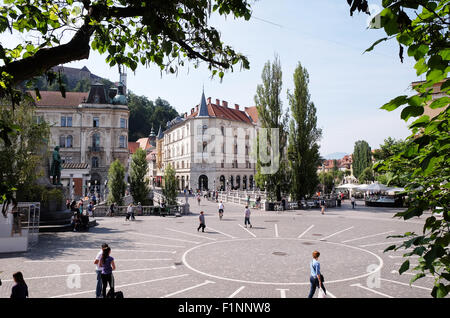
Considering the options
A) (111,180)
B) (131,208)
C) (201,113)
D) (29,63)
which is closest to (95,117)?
(201,113)

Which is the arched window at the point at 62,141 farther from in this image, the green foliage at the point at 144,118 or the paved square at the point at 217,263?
the green foliage at the point at 144,118

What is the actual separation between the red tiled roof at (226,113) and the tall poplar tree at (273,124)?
30.8 metres

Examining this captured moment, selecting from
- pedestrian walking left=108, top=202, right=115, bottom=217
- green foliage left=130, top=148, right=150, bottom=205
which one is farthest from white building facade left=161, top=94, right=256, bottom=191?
pedestrian walking left=108, top=202, right=115, bottom=217

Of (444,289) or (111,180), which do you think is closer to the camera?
(444,289)

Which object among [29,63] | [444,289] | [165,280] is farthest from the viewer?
[165,280]

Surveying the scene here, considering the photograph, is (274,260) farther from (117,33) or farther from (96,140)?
(96,140)

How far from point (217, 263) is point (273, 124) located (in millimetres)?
25467

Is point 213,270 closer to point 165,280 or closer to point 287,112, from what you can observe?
point 165,280

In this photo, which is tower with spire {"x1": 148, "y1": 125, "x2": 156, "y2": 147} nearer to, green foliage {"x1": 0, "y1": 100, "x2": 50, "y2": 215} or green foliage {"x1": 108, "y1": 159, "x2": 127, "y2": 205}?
green foliage {"x1": 108, "y1": 159, "x2": 127, "y2": 205}

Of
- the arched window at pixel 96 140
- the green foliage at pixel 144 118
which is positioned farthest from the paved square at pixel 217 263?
the green foliage at pixel 144 118

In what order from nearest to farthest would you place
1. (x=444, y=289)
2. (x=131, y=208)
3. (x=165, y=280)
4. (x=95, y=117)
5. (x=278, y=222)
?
(x=444, y=289) → (x=165, y=280) → (x=278, y=222) → (x=131, y=208) → (x=95, y=117)

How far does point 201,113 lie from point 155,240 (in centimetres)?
5137

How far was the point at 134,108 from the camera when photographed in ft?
384
